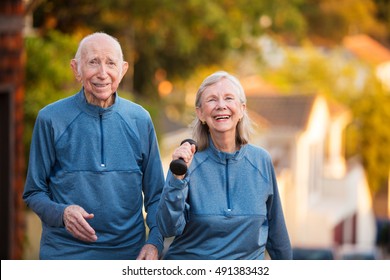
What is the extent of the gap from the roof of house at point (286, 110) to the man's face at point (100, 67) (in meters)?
19.1

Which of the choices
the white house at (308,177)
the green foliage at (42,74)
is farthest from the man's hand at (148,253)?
the white house at (308,177)

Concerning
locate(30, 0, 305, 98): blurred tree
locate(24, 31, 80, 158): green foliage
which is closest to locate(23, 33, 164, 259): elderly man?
locate(24, 31, 80, 158): green foliage

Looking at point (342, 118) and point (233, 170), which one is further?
point (342, 118)

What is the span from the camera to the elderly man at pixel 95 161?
3.25 meters

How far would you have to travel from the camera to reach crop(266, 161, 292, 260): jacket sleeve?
337 cm

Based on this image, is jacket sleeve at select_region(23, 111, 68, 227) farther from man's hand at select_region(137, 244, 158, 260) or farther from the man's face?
man's hand at select_region(137, 244, 158, 260)

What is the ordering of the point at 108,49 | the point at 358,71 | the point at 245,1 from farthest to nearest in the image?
the point at 358,71, the point at 245,1, the point at 108,49

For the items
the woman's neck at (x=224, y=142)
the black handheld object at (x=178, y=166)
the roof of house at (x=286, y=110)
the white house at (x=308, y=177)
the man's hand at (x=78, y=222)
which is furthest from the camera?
the roof of house at (x=286, y=110)

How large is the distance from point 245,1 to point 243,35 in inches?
43.3

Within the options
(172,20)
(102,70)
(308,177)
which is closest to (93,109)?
(102,70)

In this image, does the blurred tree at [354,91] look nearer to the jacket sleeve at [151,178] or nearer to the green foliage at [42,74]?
the green foliage at [42,74]

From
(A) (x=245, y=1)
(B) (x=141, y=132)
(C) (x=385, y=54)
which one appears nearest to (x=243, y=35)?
(A) (x=245, y=1)

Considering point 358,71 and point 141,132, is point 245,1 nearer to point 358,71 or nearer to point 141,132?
point 141,132
